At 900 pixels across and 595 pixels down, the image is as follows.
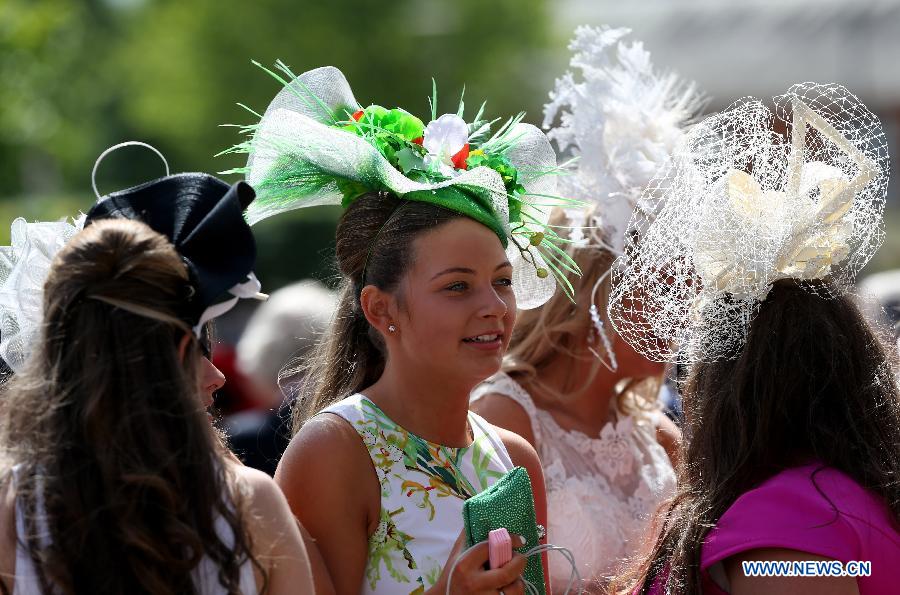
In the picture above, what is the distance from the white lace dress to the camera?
3000 millimetres

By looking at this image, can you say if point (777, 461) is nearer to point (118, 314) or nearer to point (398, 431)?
point (398, 431)

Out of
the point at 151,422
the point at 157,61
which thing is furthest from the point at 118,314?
the point at 157,61

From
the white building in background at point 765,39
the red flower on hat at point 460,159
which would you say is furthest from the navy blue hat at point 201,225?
the white building in background at point 765,39

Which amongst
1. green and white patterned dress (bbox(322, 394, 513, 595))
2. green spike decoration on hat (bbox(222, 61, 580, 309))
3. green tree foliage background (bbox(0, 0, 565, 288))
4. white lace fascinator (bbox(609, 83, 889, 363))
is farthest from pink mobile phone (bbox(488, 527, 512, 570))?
green tree foliage background (bbox(0, 0, 565, 288))

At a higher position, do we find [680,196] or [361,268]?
[680,196]

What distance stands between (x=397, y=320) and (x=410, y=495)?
39 cm

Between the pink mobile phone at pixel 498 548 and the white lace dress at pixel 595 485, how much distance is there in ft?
2.91

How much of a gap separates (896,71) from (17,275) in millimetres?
32434

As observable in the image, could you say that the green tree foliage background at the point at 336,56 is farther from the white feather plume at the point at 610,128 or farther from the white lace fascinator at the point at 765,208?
the white lace fascinator at the point at 765,208

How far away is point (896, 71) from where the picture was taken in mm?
31000

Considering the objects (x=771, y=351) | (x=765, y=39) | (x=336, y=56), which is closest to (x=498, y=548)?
(x=771, y=351)

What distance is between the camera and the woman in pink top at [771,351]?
2092 mm

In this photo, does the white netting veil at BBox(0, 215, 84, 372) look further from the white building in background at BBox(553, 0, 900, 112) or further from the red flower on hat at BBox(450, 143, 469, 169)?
the white building in background at BBox(553, 0, 900, 112)

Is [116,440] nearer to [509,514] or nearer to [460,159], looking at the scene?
[509,514]
